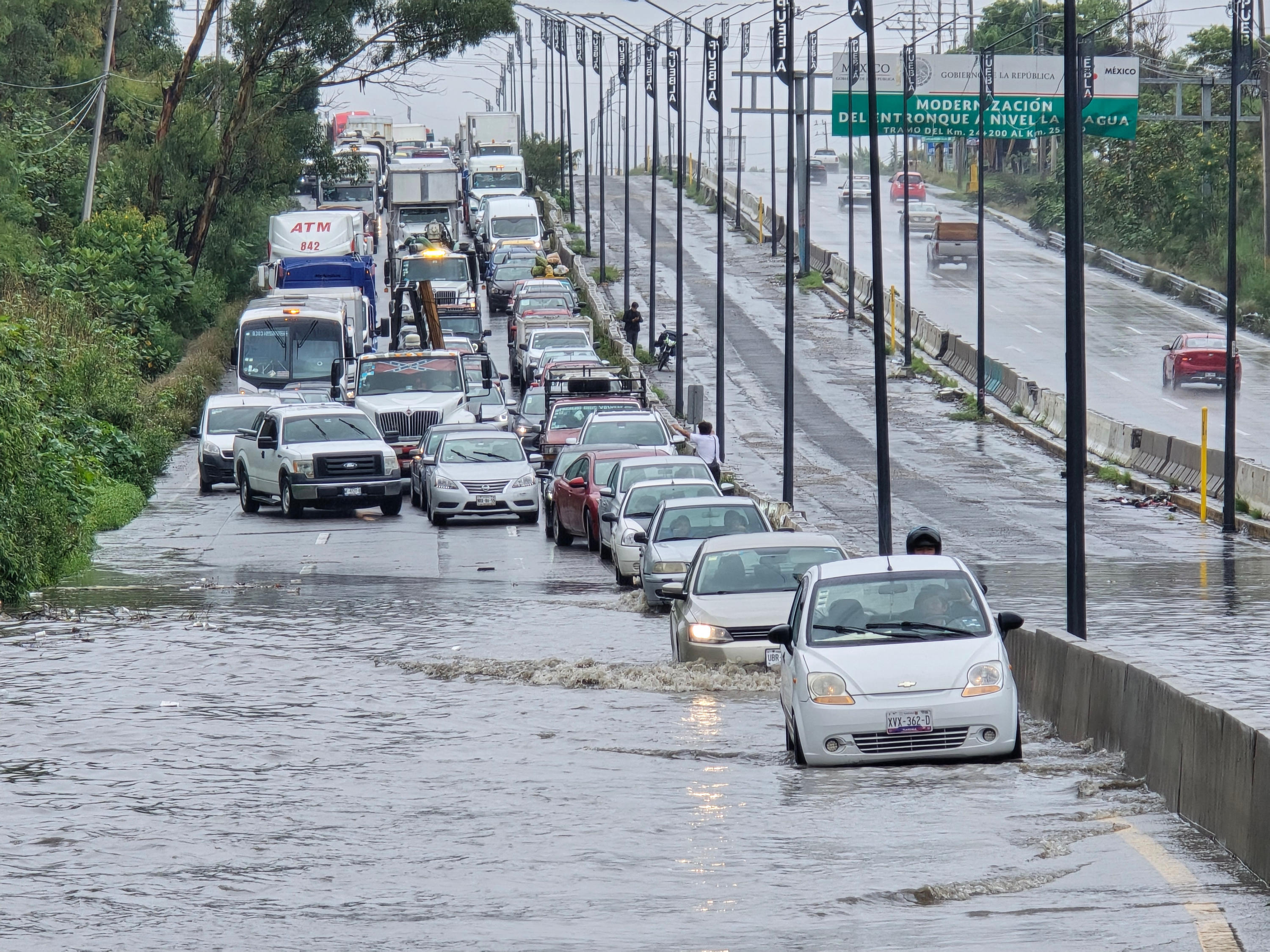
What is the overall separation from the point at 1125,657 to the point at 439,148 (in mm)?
101106

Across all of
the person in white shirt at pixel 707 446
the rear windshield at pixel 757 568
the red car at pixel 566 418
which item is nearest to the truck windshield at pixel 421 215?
the red car at pixel 566 418

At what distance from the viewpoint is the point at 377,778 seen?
1346 cm

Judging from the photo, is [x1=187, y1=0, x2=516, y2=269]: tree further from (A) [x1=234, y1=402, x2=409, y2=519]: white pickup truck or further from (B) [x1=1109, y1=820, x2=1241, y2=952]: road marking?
(B) [x1=1109, y1=820, x2=1241, y2=952]: road marking

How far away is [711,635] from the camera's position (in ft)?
58.8

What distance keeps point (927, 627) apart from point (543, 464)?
2620cm

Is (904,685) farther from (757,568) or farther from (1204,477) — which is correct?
(1204,477)

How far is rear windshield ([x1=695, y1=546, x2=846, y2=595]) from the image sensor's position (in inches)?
726

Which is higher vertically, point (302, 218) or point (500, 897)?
point (302, 218)

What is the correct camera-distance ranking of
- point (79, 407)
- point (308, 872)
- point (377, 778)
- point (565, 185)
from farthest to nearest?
point (565, 185), point (79, 407), point (377, 778), point (308, 872)

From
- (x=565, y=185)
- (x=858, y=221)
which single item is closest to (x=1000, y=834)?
(x=858, y=221)

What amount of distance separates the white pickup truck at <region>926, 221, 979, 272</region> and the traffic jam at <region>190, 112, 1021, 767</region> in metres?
14.9

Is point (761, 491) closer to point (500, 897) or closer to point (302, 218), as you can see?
point (302, 218)

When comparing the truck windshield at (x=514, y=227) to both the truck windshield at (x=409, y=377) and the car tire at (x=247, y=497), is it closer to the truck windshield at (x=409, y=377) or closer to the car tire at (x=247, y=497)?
the truck windshield at (x=409, y=377)

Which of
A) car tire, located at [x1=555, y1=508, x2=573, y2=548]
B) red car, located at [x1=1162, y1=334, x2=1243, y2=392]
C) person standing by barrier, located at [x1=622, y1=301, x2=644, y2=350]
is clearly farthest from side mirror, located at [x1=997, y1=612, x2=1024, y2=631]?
person standing by barrier, located at [x1=622, y1=301, x2=644, y2=350]
